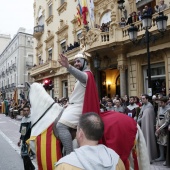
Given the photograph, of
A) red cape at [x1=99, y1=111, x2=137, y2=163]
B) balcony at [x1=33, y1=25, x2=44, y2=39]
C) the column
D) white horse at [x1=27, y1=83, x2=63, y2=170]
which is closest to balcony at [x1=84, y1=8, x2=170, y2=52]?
the column

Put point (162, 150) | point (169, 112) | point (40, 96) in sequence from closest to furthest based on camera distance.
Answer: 1. point (40, 96)
2. point (169, 112)
3. point (162, 150)

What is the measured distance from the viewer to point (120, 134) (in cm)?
302

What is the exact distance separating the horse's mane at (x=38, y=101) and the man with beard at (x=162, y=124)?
12.1ft

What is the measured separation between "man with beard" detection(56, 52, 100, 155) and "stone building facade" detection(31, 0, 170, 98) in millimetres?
8800

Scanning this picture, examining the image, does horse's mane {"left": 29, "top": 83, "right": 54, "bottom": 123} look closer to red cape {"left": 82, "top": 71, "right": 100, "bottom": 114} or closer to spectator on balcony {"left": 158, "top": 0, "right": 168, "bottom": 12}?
red cape {"left": 82, "top": 71, "right": 100, "bottom": 114}

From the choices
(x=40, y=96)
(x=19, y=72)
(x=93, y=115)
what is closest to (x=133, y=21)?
(x=40, y=96)

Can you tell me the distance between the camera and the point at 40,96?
13.0ft

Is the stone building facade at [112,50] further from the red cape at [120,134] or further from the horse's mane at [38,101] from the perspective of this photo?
the red cape at [120,134]

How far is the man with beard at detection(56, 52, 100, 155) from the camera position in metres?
3.22

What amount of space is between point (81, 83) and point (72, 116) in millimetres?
453

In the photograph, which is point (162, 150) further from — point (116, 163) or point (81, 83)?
point (116, 163)

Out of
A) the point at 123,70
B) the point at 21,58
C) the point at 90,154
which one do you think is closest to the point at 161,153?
the point at 90,154

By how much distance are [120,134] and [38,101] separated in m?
1.50

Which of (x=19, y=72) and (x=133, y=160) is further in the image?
(x=19, y=72)
